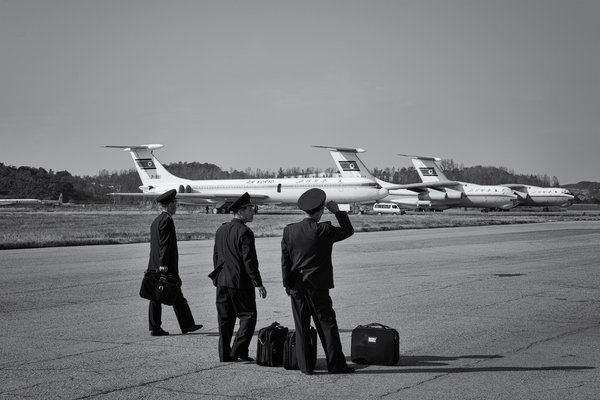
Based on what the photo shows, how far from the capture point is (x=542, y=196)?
98.6 meters

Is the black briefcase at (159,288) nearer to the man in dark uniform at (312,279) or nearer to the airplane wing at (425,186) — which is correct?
the man in dark uniform at (312,279)

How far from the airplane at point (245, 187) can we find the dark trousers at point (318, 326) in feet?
198

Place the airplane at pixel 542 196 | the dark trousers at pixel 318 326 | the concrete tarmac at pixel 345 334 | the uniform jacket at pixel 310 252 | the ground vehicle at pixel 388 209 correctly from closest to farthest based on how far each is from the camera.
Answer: the concrete tarmac at pixel 345 334, the dark trousers at pixel 318 326, the uniform jacket at pixel 310 252, the ground vehicle at pixel 388 209, the airplane at pixel 542 196

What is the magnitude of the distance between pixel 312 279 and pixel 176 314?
3.00 m

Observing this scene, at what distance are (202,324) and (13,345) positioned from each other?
281 cm

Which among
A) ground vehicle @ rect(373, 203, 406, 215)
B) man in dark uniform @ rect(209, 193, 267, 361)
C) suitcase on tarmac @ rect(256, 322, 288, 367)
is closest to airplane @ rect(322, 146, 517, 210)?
ground vehicle @ rect(373, 203, 406, 215)

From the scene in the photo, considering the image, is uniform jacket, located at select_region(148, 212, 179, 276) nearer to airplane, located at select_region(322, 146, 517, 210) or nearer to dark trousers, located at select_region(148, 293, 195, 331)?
dark trousers, located at select_region(148, 293, 195, 331)

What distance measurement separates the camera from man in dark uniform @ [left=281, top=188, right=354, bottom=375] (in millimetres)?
7992

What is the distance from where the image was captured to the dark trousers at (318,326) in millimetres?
7953

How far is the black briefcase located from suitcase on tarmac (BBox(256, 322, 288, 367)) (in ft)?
6.63

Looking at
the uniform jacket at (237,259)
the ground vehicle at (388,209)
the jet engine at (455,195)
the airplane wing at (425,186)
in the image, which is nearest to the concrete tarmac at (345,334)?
the uniform jacket at (237,259)

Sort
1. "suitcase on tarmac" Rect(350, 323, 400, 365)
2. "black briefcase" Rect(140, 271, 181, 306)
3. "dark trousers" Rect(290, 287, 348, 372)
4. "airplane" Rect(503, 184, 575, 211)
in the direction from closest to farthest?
"dark trousers" Rect(290, 287, 348, 372) → "suitcase on tarmac" Rect(350, 323, 400, 365) → "black briefcase" Rect(140, 271, 181, 306) → "airplane" Rect(503, 184, 575, 211)

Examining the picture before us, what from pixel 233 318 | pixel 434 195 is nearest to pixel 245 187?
pixel 434 195

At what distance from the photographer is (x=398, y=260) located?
23.2 meters
